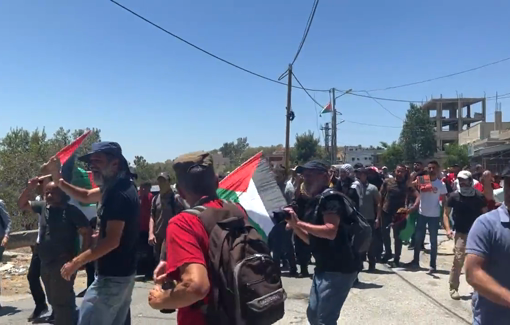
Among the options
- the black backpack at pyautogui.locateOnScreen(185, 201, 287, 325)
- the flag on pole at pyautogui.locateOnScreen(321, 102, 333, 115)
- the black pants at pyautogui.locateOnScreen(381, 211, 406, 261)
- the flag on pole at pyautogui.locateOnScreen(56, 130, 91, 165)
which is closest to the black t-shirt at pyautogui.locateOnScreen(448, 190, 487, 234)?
the black pants at pyautogui.locateOnScreen(381, 211, 406, 261)

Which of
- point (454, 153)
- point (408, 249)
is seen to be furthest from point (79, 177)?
point (454, 153)

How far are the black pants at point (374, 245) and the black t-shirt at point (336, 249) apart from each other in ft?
17.7

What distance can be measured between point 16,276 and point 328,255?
743 cm

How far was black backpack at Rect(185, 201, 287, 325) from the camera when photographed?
2238 mm

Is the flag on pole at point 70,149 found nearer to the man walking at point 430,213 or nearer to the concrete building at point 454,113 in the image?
the man walking at point 430,213

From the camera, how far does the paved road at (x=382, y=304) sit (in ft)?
21.0

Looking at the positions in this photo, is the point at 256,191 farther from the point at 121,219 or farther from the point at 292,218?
the point at 121,219

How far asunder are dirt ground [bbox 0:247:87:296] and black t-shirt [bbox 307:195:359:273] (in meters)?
5.56

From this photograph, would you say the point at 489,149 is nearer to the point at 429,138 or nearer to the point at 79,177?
the point at 429,138

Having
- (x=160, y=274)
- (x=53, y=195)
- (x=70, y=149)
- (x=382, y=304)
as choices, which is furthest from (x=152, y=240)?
(x=160, y=274)

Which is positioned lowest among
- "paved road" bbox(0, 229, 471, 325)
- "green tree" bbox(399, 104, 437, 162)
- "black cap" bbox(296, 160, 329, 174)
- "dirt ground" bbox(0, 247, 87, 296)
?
"dirt ground" bbox(0, 247, 87, 296)

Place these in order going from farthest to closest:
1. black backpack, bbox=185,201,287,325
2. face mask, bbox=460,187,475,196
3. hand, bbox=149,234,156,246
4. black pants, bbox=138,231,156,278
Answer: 1. black pants, bbox=138,231,156,278
2. hand, bbox=149,234,156,246
3. face mask, bbox=460,187,475,196
4. black backpack, bbox=185,201,287,325

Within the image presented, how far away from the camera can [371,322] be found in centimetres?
631

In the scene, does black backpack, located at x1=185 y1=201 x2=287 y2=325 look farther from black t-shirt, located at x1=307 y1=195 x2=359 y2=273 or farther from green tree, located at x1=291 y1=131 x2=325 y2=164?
green tree, located at x1=291 y1=131 x2=325 y2=164
